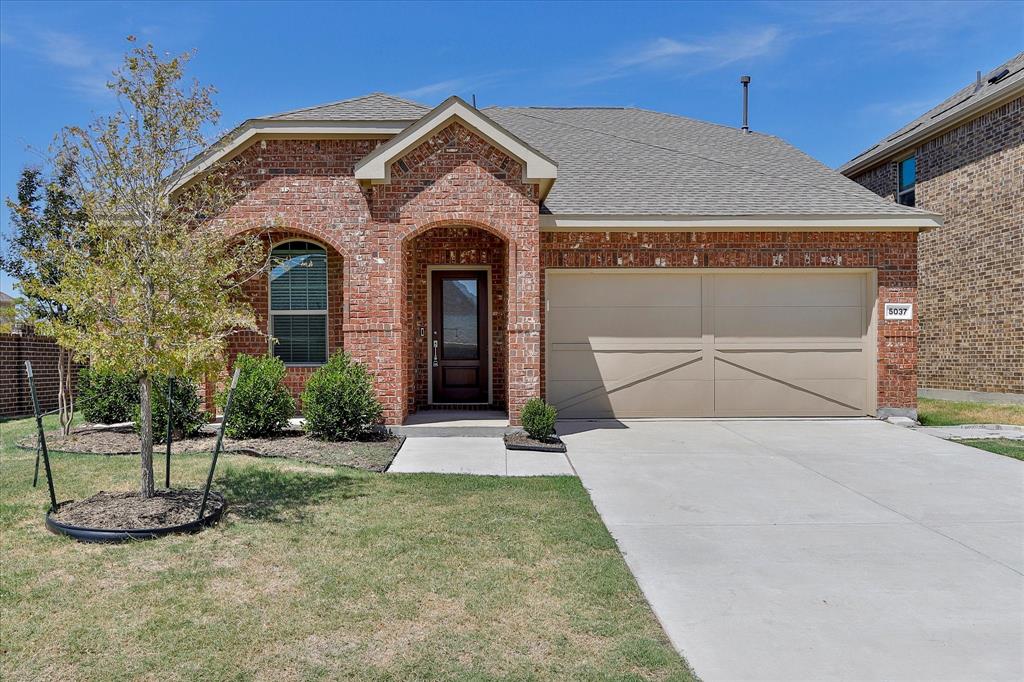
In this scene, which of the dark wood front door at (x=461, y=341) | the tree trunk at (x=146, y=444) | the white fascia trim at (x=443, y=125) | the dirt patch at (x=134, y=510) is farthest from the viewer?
the dark wood front door at (x=461, y=341)

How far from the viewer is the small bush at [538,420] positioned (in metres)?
8.33

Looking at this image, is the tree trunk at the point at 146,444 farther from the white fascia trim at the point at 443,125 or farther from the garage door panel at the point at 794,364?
the garage door panel at the point at 794,364

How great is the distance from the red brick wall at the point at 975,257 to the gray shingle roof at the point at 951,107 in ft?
1.34

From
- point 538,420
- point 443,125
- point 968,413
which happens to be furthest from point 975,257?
point 443,125

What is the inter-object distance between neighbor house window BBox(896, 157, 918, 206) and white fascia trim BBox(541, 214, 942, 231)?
6524 millimetres

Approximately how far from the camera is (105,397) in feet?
30.9

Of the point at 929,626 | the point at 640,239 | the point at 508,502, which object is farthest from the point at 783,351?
the point at 929,626

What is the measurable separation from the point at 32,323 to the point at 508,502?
4084 millimetres

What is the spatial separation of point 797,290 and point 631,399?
3467 millimetres

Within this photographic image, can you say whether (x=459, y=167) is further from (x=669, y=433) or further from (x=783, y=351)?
(x=783, y=351)

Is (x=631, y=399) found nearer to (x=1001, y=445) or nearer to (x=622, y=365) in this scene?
(x=622, y=365)

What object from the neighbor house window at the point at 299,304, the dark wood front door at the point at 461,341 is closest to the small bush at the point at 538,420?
the dark wood front door at the point at 461,341

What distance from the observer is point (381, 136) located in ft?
32.3

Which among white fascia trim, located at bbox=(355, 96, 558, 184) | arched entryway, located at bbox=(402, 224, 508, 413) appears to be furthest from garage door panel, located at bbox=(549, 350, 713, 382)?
white fascia trim, located at bbox=(355, 96, 558, 184)
